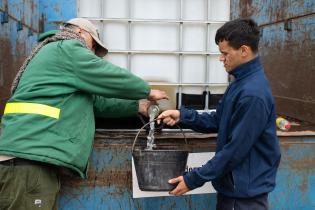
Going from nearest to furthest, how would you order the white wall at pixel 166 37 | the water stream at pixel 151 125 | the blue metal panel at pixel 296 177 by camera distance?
the water stream at pixel 151 125 → the blue metal panel at pixel 296 177 → the white wall at pixel 166 37

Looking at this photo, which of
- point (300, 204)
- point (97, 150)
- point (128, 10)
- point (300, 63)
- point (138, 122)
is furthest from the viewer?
point (128, 10)

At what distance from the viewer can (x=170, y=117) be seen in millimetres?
2482

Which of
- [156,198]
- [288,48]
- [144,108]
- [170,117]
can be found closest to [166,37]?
[288,48]

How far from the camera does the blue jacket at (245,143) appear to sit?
78.5 inches

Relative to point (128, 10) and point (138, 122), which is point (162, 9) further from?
point (138, 122)

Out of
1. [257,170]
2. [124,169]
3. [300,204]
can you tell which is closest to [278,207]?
[300,204]

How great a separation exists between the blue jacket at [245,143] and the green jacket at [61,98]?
571mm

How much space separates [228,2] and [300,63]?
3.14 ft

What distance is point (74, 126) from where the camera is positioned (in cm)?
227

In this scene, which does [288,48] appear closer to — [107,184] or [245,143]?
[245,143]

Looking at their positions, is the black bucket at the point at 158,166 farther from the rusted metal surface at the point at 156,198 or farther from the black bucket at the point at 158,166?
the rusted metal surface at the point at 156,198

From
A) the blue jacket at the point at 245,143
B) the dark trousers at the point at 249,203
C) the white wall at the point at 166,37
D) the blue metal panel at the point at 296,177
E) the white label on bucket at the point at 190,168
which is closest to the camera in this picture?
the blue jacket at the point at 245,143

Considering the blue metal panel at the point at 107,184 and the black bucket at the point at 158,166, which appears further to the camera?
the blue metal panel at the point at 107,184

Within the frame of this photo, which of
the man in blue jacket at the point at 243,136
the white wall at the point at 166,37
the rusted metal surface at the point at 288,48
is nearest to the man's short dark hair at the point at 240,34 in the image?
the man in blue jacket at the point at 243,136
